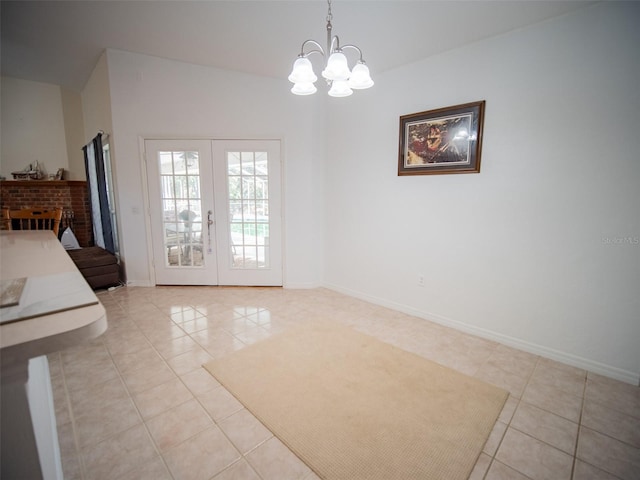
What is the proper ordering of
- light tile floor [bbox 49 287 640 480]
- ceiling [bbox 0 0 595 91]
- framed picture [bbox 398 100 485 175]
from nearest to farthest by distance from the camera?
1. light tile floor [bbox 49 287 640 480]
2. ceiling [bbox 0 0 595 91]
3. framed picture [bbox 398 100 485 175]

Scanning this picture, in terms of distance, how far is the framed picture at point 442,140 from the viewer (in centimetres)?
264

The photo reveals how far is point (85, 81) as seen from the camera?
4430 mm

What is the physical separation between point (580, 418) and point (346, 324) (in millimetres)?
1804

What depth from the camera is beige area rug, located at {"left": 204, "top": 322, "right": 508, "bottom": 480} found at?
151 centimetres

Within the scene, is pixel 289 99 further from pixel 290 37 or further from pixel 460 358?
pixel 460 358

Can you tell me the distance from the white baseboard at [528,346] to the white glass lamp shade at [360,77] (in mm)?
2336

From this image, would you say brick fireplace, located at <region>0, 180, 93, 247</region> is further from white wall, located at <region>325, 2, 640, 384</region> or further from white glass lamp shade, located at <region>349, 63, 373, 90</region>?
white glass lamp shade, located at <region>349, 63, 373, 90</region>

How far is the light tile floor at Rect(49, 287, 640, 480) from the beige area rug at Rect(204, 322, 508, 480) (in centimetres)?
9

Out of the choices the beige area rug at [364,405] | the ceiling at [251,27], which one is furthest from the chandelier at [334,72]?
the beige area rug at [364,405]

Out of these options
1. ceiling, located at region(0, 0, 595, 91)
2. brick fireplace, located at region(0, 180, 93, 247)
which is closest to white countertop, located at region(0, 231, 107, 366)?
ceiling, located at region(0, 0, 595, 91)

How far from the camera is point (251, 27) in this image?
2637mm

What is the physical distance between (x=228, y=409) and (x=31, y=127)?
5.43 m

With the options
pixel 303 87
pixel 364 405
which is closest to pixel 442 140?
pixel 303 87

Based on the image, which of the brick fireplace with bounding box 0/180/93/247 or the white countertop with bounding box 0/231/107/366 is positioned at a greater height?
the brick fireplace with bounding box 0/180/93/247
